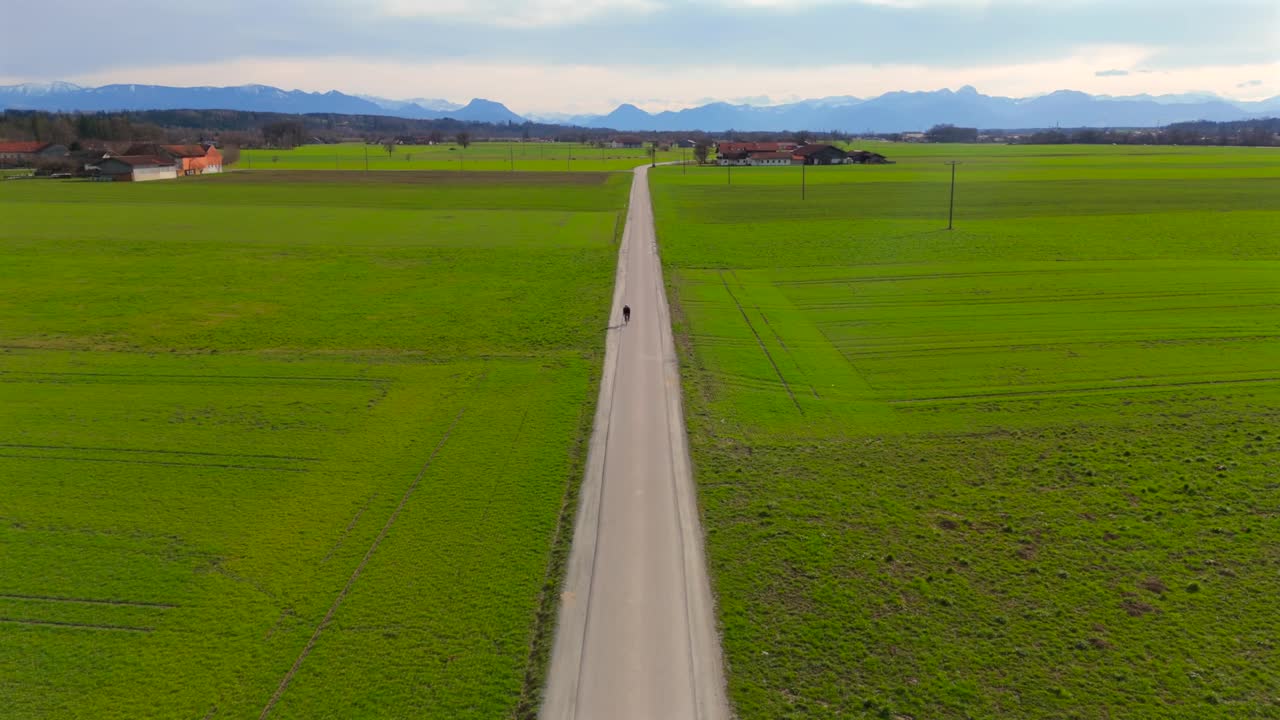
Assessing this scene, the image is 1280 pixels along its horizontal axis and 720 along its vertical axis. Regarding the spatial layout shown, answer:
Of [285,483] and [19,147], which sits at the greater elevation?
[19,147]

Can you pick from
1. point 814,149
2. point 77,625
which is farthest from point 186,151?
point 77,625

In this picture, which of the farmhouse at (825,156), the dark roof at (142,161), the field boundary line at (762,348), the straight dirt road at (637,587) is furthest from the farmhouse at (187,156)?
the straight dirt road at (637,587)

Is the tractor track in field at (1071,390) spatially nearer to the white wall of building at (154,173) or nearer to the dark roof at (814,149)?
the white wall of building at (154,173)

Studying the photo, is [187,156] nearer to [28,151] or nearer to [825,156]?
[28,151]

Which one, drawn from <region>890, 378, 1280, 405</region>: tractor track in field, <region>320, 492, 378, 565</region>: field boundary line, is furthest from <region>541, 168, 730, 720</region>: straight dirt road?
<region>890, 378, 1280, 405</region>: tractor track in field

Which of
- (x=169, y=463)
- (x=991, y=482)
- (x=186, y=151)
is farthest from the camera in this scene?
(x=186, y=151)

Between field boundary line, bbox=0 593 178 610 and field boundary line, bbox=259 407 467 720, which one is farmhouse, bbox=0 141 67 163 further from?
field boundary line, bbox=0 593 178 610
